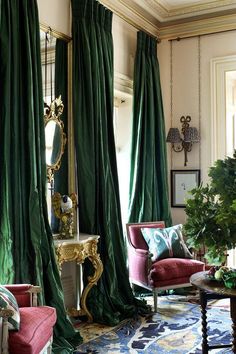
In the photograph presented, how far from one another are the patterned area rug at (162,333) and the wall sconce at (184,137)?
206 centimetres

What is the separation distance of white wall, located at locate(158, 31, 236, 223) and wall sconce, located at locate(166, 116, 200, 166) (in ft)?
0.21

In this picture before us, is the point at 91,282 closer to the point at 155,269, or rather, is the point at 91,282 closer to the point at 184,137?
the point at 155,269

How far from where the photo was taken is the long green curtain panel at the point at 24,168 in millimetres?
3242

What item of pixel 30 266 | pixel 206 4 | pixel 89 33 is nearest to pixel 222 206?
pixel 30 266

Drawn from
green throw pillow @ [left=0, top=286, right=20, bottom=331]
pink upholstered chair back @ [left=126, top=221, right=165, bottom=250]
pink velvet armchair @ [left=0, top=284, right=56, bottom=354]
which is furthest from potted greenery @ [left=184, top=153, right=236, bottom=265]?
pink upholstered chair back @ [left=126, top=221, right=165, bottom=250]

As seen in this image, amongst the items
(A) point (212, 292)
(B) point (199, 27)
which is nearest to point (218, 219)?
(A) point (212, 292)

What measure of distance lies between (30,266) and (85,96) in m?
1.75

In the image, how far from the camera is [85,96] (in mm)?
4305

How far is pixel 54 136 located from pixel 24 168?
754 millimetres

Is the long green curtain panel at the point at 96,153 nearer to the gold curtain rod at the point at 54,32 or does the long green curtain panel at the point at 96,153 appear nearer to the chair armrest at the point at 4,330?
the gold curtain rod at the point at 54,32

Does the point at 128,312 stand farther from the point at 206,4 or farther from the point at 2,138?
the point at 206,4

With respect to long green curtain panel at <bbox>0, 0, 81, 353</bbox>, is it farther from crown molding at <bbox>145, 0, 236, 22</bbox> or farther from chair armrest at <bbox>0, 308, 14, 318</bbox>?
crown molding at <bbox>145, 0, 236, 22</bbox>

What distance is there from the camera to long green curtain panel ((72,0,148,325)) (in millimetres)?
4258

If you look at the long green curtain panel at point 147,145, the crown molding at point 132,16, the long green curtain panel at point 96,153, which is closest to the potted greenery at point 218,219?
the long green curtain panel at point 96,153
